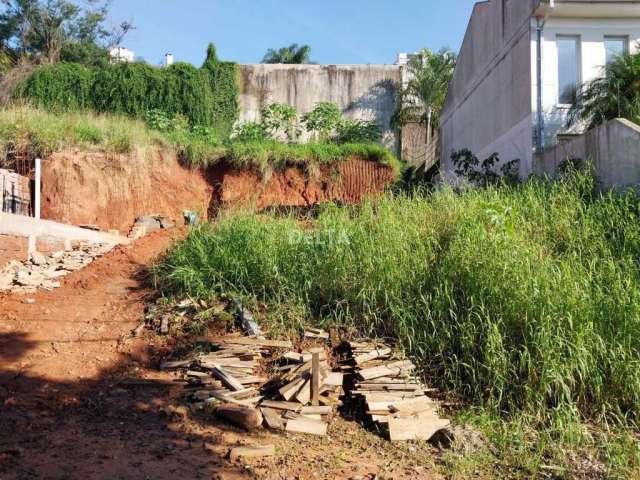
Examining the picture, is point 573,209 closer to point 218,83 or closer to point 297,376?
point 297,376

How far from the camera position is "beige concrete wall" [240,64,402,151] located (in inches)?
870

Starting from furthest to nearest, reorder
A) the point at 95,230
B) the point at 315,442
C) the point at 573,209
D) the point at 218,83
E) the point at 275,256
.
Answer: the point at 218,83 < the point at 95,230 < the point at 573,209 < the point at 275,256 < the point at 315,442

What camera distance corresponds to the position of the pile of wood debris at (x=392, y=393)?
4.51m

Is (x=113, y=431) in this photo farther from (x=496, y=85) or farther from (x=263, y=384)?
(x=496, y=85)

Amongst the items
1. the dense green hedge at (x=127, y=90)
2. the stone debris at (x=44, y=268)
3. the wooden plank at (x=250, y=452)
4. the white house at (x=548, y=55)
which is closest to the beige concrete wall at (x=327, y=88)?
the dense green hedge at (x=127, y=90)

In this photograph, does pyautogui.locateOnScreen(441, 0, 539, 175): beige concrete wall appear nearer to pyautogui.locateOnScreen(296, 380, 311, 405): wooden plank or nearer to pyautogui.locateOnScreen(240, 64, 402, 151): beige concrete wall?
pyautogui.locateOnScreen(240, 64, 402, 151): beige concrete wall

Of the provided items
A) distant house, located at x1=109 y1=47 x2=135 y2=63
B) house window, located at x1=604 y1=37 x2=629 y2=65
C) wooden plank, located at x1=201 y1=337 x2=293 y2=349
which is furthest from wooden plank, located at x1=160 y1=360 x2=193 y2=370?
distant house, located at x1=109 y1=47 x2=135 y2=63

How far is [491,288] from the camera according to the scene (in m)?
5.72

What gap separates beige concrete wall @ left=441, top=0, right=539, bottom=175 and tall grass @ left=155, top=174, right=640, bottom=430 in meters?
4.12

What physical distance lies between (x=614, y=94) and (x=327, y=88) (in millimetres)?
13406

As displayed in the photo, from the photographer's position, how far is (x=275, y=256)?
23.5 ft

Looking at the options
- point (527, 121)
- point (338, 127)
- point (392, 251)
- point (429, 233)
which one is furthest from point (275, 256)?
point (338, 127)

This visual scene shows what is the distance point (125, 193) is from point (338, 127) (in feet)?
32.5

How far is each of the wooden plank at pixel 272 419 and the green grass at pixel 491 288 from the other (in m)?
1.63
